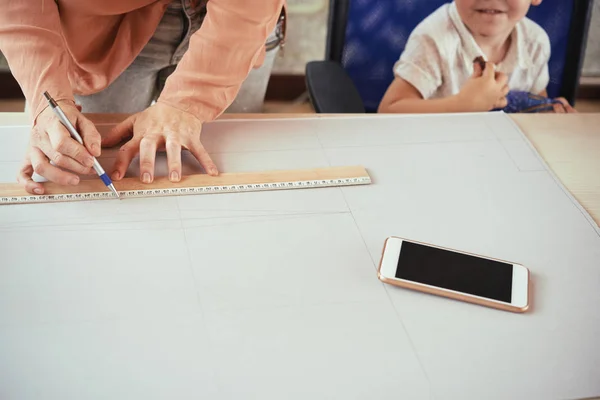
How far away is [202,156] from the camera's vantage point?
1180 millimetres

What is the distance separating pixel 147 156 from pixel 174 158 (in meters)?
0.04

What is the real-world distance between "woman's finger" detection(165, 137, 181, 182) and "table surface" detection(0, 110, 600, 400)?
0.05 meters

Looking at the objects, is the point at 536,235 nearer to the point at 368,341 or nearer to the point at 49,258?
the point at 368,341

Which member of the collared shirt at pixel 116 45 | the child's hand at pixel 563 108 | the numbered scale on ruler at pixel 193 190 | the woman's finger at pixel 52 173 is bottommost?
the child's hand at pixel 563 108

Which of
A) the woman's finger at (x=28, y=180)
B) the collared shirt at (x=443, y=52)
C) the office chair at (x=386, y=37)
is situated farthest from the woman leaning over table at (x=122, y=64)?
the collared shirt at (x=443, y=52)

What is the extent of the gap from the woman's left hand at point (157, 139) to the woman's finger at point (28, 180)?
119 millimetres

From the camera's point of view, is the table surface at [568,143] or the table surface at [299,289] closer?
the table surface at [299,289]

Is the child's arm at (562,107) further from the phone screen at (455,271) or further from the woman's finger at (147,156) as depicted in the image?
the woman's finger at (147,156)

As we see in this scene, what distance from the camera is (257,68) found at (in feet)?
5.01

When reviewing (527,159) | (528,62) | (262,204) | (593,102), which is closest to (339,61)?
(528,62)

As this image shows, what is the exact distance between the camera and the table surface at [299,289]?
823 mm

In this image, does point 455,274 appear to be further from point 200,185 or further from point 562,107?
point 562,107

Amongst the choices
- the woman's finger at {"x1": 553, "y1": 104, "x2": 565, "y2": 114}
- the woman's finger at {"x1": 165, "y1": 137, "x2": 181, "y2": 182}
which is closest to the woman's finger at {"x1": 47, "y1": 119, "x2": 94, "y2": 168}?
the woman's finger at {"x1": 165, "y1": 137, "x2": 181, "y2": 182}

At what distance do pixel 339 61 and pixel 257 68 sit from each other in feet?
0.86
